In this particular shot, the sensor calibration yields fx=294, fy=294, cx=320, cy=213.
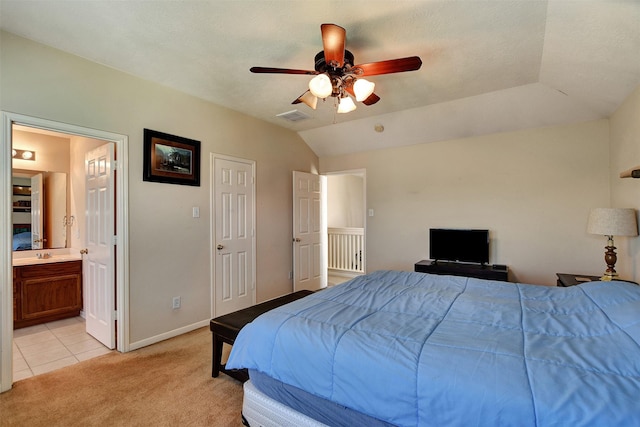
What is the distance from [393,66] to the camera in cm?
201

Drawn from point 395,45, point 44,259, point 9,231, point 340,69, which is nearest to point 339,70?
point 340,69

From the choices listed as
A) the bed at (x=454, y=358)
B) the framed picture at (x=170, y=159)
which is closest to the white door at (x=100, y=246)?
the framed picture at (x=170, y=159)

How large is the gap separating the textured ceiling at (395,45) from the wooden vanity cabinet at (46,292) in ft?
8.25

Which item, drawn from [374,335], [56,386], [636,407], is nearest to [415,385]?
[374,335]

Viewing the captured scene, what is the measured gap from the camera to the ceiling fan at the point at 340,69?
73.7 inches

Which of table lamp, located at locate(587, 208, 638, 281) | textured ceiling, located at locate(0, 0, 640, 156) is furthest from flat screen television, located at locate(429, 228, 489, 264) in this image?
textured ceiling, located at locate(0, 0, 640, 156)

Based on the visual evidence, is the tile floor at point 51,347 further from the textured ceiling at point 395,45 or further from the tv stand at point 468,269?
the tv stand at point 468,269

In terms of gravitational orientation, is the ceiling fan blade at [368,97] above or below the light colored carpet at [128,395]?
above

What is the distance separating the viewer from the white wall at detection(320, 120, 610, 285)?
3322 mm

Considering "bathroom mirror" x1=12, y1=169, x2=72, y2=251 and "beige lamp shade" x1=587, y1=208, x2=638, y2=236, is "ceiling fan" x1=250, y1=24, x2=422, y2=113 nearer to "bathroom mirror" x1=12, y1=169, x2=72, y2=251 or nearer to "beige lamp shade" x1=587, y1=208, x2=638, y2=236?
"beige lamp shade" x1=587, y1=208, x2=638, y2=236

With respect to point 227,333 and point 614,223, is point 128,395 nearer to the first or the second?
point 227,333

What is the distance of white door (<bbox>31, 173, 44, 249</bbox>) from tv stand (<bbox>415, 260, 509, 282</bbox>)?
4893 millimetres

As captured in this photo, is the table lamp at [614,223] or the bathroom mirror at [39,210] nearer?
the table lamp at [614,223]

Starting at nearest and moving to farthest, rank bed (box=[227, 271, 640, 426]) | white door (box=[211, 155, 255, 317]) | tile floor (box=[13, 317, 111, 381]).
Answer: bed (box=[227, 271, 640, 426]), tile floor (box=[13, 317, 111, 381]), white door (box=[211, 155, 255, 317])
